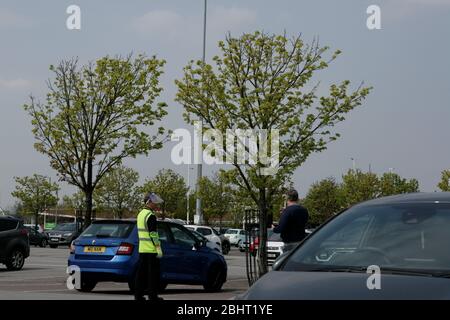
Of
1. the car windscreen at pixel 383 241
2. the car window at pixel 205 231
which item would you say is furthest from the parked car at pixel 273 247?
the car windscreen at pixel 383 241

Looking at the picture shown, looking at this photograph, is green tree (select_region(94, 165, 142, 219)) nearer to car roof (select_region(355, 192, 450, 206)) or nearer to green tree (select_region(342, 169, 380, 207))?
green tree (select_region(342, 169, 380, 207))

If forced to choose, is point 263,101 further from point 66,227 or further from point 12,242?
point 66,227

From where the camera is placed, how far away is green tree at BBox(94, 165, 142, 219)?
91.1 meters

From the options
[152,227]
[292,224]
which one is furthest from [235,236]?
[152,227]

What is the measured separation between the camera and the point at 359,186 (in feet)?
293

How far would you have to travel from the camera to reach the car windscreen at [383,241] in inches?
204

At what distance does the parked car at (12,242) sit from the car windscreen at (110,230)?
8008 mm

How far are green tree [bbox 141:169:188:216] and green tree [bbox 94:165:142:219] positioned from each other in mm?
1466

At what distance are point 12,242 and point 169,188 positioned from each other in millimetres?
67723

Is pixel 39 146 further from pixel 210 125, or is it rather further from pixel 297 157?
pixel 297 157

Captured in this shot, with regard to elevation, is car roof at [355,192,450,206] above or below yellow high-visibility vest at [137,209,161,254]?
above

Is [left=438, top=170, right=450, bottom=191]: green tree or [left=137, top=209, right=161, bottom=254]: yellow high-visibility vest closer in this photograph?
[left=137, top=209, right=161, bottom=254]: yellow high-visibility vest

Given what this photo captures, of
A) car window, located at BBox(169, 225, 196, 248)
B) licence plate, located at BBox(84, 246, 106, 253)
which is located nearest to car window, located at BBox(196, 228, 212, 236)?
car window, located at BBox(169, 225, 196, 248)

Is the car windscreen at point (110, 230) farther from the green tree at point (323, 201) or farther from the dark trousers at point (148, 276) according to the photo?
the green tree at point (323, 201)
